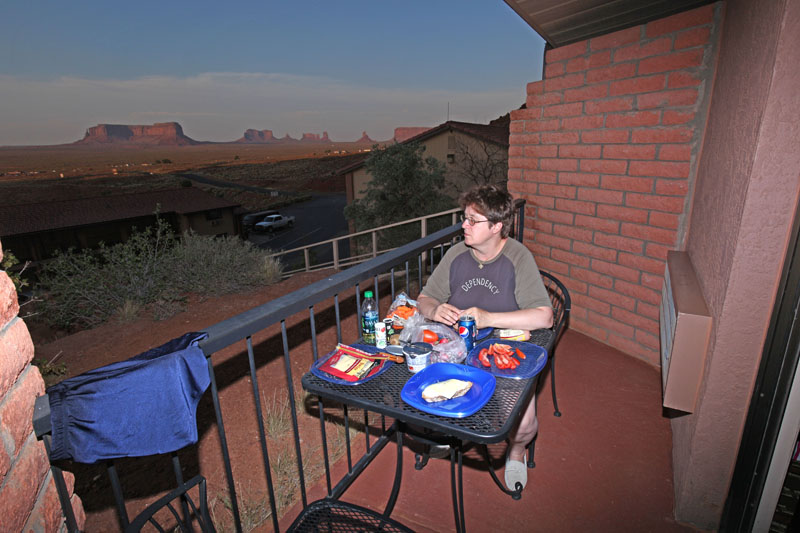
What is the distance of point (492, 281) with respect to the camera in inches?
81.7

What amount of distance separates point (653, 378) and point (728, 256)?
172 cm

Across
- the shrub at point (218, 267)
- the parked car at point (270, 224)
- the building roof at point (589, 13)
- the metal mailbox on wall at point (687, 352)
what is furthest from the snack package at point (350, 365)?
the parked car at point (270, 224)

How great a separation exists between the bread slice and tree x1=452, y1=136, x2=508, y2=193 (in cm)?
1510

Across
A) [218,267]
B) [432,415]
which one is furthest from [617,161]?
[218,267]

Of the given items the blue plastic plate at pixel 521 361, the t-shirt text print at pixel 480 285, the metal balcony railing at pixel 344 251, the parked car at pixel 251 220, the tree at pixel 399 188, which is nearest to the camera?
the blue plastic plate at pixel 521 361

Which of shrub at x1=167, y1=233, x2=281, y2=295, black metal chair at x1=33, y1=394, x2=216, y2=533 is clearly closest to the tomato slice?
black metal chair at x1=33, y1=394, x2=216, y2=533

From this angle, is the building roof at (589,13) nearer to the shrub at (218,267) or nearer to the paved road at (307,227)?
the shrub at (218,267)

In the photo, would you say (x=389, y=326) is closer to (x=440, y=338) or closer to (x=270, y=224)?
(x=440, y=338)

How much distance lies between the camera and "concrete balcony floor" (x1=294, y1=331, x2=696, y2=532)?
1.80m

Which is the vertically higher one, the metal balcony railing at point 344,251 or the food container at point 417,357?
the food container at point 417,357

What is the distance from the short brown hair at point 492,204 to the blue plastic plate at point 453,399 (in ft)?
2.84

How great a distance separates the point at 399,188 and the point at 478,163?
3.89m

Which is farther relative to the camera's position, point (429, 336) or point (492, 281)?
point (492, 281)

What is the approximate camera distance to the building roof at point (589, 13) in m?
2.56
